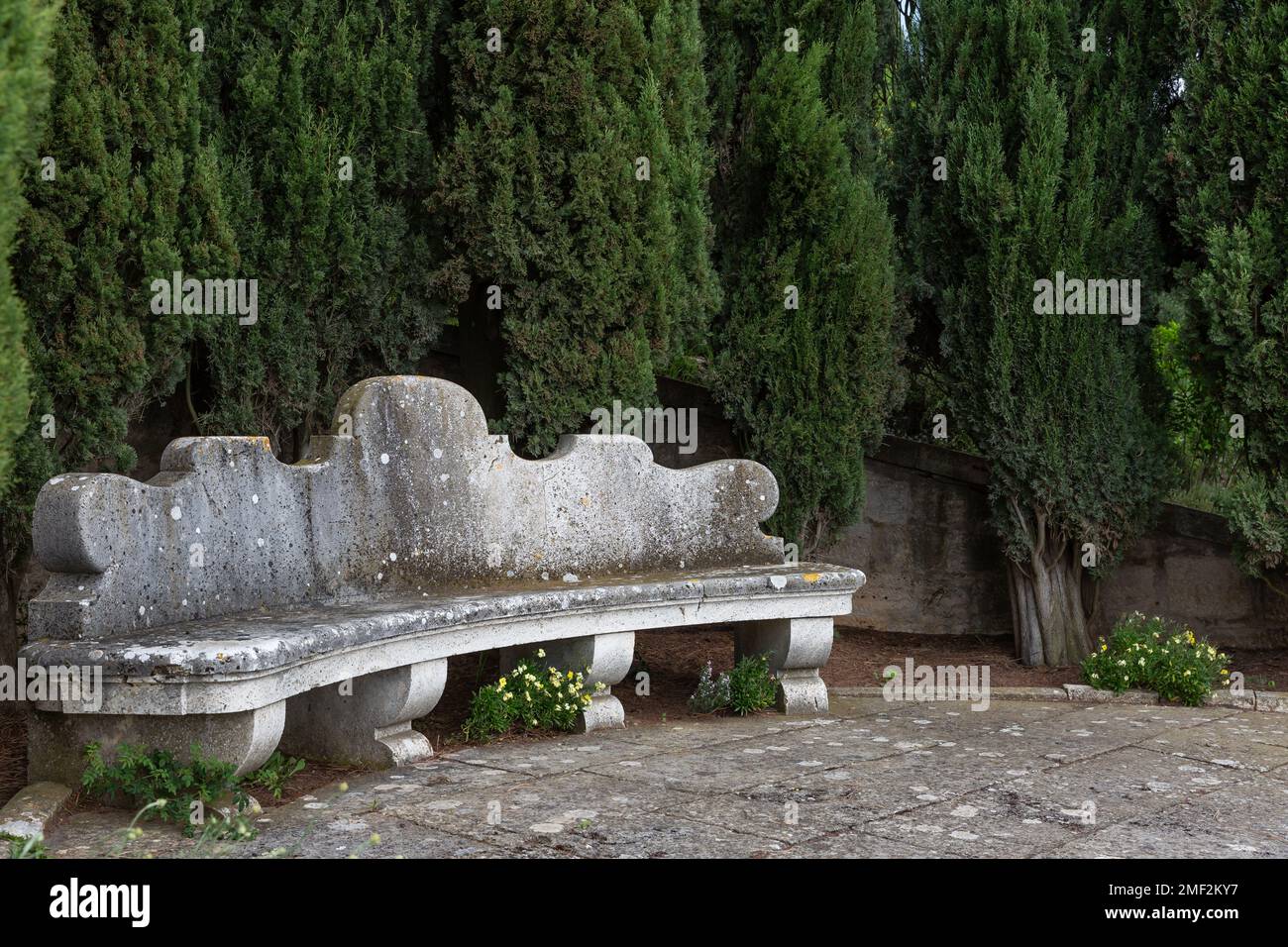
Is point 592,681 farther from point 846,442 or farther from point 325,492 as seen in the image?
point 846,442

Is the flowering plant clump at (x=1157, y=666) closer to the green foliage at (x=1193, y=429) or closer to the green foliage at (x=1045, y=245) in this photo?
the green foliage at (x=1045, y=245)

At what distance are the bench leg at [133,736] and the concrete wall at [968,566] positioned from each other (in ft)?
16.1

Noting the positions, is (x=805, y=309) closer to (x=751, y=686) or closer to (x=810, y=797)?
(x=751, y=686)

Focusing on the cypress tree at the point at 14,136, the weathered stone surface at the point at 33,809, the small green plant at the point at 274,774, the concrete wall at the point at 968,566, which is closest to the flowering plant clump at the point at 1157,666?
the concrete wall at the point at 968,566

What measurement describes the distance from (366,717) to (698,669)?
2.70 metres

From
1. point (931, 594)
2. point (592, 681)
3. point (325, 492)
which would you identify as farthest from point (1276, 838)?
point (931, 594)

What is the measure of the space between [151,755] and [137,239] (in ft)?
7.28

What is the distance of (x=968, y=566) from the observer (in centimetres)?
865

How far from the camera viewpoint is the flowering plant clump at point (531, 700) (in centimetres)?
562

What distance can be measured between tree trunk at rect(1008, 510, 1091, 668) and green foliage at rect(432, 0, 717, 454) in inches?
117

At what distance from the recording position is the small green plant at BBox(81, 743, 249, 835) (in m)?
4.12

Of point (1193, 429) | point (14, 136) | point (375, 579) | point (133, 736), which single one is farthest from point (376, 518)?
point (1193, 429)

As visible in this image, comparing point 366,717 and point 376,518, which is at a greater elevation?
point 376,518

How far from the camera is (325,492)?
5.25 m
